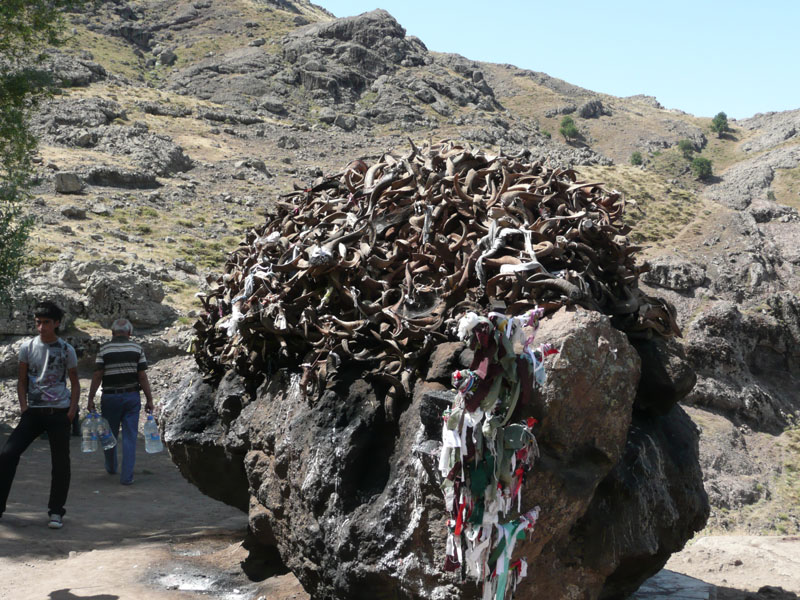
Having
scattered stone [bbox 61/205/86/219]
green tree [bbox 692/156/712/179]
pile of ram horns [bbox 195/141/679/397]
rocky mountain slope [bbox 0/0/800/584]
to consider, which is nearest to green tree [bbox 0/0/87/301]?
rocky mountain slope [bbox 0/0/800/584]

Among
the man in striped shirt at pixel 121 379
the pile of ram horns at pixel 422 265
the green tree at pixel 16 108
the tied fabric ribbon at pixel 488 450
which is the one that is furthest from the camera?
the green tree at pixel 16 108

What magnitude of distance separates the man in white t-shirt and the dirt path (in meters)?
0.57

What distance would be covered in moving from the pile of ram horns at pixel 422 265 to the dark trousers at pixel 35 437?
6.08 feet

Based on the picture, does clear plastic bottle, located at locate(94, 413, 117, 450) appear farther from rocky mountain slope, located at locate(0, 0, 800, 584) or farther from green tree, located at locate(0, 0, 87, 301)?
rocky mountain slope, located at locate(0, 0, 800, 584)

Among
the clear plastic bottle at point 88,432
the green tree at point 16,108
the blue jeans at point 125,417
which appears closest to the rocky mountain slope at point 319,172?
the green tree at point 16,108

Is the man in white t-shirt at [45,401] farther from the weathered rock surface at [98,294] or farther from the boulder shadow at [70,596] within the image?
the weathered rock surface at [98,294]

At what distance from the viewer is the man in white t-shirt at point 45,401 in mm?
6383

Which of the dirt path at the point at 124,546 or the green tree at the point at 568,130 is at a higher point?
→ the green tree at the point at 568,130

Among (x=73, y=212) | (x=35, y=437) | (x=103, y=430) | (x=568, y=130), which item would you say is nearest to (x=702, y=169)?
(x=568, y=130)

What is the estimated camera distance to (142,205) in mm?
29328

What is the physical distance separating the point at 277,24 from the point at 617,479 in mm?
75707

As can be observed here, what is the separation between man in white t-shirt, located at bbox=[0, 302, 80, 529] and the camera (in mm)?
6383

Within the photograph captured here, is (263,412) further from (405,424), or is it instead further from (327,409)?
(405,424)

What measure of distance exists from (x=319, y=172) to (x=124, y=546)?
20843mm
